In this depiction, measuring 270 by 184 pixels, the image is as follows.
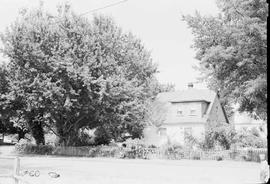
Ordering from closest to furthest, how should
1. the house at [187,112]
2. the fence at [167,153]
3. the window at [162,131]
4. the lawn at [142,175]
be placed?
1. the lawn at [142,175]
2. the fence at [167,153]
3. the house at [187,112]
4. the window at [162,131]

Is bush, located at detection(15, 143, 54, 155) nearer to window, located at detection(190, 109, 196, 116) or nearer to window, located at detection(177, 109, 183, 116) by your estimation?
window, located at detection(177, 109, 183, 116)

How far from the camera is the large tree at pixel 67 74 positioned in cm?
3972

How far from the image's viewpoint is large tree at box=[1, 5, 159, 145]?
39.7m

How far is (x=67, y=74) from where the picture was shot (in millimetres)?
40062

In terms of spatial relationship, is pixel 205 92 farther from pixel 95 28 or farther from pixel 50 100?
pixel 50 100

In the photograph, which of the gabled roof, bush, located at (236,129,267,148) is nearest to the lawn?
bush, located at (236,129,267,148)

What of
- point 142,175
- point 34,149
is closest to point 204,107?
point 34,149

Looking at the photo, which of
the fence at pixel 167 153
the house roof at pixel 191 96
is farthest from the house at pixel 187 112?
the fence at pixel 167 153

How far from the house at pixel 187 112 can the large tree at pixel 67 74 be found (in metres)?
14.2

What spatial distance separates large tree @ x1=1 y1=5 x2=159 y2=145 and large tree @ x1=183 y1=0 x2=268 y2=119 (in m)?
10.0

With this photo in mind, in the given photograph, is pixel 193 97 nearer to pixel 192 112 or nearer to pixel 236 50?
pixel 192 112

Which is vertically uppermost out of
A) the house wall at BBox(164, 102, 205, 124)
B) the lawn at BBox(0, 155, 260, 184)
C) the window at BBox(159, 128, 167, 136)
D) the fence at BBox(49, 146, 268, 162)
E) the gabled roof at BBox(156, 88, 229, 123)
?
the gabled roof at BBox(156, 88, 229, 123)

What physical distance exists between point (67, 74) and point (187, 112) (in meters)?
23.5

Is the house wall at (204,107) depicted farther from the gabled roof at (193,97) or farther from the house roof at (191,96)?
the house roof at (191,96)
